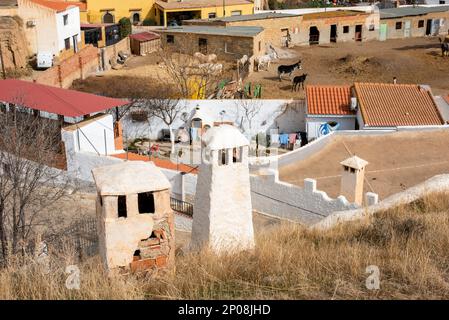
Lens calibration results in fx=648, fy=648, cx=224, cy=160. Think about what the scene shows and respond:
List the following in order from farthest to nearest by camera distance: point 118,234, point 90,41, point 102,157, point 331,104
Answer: point 90,41 → point 331,104 → point 102,157 → point 118,234

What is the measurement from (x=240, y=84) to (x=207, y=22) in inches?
596

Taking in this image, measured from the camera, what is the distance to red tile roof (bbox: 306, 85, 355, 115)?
90.2ft

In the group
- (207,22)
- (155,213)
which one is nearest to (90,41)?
(207,22)

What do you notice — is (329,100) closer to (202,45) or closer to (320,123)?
(320,123)

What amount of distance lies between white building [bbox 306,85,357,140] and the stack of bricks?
16890 millimetres

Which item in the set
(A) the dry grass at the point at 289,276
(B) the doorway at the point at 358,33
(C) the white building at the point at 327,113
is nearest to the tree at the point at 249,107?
(C) the white building at the point at 327,113

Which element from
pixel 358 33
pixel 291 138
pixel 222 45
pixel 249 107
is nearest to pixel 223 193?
pixel 291 138

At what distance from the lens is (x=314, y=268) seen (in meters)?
9.19

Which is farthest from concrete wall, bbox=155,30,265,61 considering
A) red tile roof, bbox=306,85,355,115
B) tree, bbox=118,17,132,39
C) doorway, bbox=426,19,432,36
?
doorway, bbox=426,19,432,36

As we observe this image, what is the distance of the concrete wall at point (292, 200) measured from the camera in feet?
60.4

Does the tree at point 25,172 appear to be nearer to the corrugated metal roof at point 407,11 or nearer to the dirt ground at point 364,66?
the dirt ground at point 364,66

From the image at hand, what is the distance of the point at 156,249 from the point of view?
37.0ft

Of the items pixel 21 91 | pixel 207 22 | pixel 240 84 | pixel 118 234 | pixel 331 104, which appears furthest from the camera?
pixel 207 22
